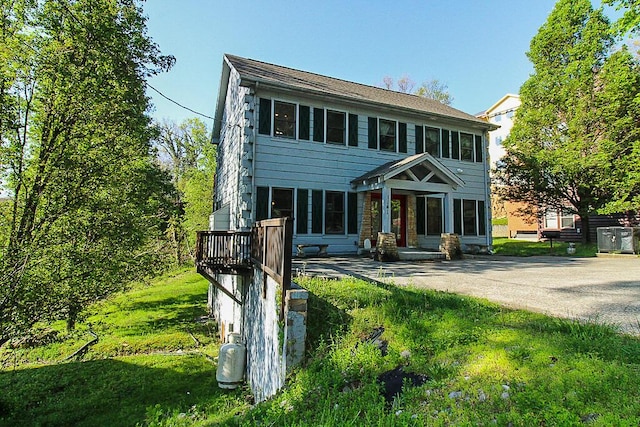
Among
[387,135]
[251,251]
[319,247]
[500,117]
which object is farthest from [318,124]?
[500,117]

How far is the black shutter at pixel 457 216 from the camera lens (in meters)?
13.0

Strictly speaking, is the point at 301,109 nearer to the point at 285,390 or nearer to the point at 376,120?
the point at 376,120

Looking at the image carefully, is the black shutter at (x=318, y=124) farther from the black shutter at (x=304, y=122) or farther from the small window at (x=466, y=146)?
the small window at (x=466, y=146)

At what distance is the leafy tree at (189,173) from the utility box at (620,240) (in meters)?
17.8

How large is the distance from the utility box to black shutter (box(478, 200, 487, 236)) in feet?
13.6

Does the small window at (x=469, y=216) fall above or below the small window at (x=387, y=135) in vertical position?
below

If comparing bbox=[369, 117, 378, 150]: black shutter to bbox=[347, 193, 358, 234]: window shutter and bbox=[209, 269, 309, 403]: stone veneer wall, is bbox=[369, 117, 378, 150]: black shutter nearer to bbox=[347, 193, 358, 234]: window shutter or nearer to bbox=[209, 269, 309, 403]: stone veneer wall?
bbox=[347, 193, 358, 234]: window shutter

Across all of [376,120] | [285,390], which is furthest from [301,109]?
[285,390]

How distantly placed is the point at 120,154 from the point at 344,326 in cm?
797

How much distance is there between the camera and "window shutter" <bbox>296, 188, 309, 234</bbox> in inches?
404

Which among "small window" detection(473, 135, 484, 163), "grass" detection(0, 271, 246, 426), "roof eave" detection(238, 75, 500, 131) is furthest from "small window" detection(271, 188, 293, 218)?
"small window" detection(473, 135, 484, 163)

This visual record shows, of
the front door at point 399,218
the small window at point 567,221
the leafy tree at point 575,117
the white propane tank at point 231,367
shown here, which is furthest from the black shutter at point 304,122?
the small window at point 567,221

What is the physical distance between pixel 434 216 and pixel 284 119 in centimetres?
693

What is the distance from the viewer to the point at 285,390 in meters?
3.53
